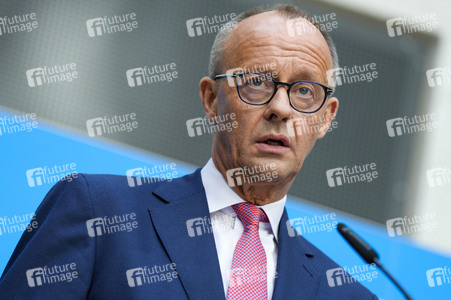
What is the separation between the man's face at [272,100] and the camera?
1.57 metres

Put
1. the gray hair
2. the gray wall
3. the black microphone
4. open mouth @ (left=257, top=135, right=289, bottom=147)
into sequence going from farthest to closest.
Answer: the gray wall
the gray hair
open mouth @ (left=257, top=135, right=289, bottom=147)
the black microphone

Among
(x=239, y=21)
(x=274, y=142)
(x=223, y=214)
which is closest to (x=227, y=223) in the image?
(x=223, y=214)

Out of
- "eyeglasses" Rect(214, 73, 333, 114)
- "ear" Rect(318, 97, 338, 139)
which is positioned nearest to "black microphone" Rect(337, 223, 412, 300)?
"eyeglasses" Rect(214, 73, 333, 114)

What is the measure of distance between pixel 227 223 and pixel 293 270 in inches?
9.3

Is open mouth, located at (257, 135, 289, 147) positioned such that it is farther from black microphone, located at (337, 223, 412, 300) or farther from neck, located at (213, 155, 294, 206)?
black microphone, located at (337, 223, 412, 300)

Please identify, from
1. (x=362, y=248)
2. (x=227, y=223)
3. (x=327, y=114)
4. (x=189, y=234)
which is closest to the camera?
(x=362, y=248)

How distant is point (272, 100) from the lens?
1.58 meters

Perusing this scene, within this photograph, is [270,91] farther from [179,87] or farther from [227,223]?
[179,87]

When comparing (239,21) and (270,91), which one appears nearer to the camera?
(270,91)

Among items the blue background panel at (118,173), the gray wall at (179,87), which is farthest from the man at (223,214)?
the gray wall at (179,87)

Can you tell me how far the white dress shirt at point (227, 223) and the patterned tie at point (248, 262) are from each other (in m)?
0.02

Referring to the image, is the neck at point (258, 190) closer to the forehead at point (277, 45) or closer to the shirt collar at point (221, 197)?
the shirt collar at point (221, 197)

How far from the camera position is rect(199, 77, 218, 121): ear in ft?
5.78

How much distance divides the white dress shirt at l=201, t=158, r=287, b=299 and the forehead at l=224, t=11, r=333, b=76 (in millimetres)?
343
